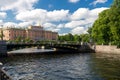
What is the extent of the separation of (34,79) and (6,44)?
142ft

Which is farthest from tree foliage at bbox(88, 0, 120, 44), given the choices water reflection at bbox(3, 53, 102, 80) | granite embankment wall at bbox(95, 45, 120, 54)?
water reflection at bbox(3, 53, 102, 80)

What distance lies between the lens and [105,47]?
96688 millimetres

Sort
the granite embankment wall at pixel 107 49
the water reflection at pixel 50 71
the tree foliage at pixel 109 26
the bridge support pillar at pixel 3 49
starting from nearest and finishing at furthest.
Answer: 1. the water reflection at pixel 50 71
2. the bridge support pillar at pixel 3 49
3. the tree foliage at pixel 109 26
4. the granite embankment wall at pixel 107 49

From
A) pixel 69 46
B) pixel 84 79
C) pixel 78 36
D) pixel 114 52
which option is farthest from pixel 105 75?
pixel 78 36

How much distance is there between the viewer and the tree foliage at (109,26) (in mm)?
83500

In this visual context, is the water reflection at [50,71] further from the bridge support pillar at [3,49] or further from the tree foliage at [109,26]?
the tree foliage at [109,26]

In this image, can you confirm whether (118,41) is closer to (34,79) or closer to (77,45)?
(77,45)

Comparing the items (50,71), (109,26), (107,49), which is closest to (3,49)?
(50,71)

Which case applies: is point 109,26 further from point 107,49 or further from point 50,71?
point 50,71

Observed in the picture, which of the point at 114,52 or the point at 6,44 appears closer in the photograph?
the point at 6,44

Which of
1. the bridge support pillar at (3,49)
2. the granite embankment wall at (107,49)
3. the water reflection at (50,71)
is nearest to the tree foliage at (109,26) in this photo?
the granite embankment wall at (107,49)

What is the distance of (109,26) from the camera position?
92.8 metres

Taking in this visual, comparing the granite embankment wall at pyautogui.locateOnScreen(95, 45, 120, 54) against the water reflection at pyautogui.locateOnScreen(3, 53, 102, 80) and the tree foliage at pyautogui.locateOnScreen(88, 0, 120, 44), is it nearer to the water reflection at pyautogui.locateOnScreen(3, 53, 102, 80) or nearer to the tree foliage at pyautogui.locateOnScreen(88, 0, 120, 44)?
the tree foliage at pyautogui.locateOnScreen(88, 0, 120, 44)

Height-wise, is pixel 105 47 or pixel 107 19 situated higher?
pixel 107 19
